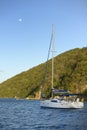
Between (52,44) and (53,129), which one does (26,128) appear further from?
(52,44)

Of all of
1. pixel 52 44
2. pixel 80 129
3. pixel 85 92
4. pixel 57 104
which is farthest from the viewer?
pixel 85 92

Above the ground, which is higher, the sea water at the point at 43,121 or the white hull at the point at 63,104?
the white hull at the point at 63,104

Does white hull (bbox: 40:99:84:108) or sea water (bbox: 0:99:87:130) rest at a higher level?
white hull (bbox: 40:99:84:108)

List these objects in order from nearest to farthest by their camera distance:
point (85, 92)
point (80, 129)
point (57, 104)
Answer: point (80, 129) < point (57, 104) < point (85, 92)

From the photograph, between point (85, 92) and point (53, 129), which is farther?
point (85, 92)

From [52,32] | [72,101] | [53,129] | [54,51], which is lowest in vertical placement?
[53,129]

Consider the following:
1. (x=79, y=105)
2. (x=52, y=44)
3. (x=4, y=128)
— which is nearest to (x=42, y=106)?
(x=79, y=105)

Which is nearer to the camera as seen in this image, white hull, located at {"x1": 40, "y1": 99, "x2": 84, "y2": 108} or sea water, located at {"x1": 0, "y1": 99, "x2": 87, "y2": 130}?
sea water, located at {"x1": 0, "y1": 99, "x2": 87, "y2": 130}

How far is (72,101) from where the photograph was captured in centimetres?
8756

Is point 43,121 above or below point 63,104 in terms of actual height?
below

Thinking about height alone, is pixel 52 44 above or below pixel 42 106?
above

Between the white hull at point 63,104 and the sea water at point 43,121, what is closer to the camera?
the sea water at point 43,121

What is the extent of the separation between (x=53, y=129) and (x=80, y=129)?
3467 mm

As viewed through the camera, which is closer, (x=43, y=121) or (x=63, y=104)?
(x=43, y=121)
